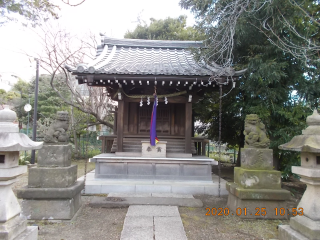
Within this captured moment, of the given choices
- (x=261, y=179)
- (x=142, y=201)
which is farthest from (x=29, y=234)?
(x=261, y=179)

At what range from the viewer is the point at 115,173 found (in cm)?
684

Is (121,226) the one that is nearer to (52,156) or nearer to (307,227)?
(52,156)

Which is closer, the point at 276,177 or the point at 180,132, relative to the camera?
the point at 276,177

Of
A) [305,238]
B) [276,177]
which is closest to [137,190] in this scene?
[276,177]

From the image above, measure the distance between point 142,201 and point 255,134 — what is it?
3153mm

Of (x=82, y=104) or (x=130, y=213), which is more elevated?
(x=82, y=104)

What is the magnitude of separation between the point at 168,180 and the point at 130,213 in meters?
2.43

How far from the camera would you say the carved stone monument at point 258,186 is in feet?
14.3

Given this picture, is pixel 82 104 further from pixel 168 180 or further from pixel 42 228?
pixel 42 228

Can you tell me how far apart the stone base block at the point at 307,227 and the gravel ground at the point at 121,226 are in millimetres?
902

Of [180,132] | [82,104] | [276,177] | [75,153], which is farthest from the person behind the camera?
[75,153]

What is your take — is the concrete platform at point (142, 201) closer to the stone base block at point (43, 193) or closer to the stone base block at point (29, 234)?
the stone base block at point (43, 193)

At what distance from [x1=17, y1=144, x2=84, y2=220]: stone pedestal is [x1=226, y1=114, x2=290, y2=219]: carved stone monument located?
11.5ft

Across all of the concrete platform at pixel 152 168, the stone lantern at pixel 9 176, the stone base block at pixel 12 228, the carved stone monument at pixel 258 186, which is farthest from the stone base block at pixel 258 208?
the stone base block at pixel 12 228
